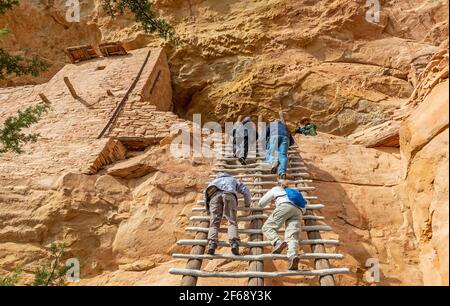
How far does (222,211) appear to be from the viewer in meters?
4.50

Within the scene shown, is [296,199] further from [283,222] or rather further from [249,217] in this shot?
[249,217]

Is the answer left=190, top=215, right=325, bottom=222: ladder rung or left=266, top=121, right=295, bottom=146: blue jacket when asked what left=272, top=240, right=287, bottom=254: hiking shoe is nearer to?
left=190, top=215, right=325, bottom=222: ladder rung

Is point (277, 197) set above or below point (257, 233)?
above

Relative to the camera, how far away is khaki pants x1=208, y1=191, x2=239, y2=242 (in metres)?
4.27

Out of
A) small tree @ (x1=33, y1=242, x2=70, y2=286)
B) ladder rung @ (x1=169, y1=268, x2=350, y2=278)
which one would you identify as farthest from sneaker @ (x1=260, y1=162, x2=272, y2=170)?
small tree @ (x1=33, y1=242, x2=70, y2=286)

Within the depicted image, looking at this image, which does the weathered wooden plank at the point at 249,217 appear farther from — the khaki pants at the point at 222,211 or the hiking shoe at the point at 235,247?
the hiking shoe at the point at 235,247

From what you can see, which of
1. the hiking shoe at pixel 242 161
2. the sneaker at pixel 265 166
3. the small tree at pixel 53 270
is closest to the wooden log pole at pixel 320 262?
the sneaker at pixel 265 166

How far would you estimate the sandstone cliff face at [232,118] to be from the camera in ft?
16.2

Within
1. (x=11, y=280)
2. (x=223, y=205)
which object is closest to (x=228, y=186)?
(x=223, y=205)

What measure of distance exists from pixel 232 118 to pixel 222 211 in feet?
21.1

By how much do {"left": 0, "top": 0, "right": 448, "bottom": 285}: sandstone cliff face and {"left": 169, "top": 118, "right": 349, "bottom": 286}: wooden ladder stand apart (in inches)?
12.6

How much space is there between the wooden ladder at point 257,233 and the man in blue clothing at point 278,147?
0.40 feet
